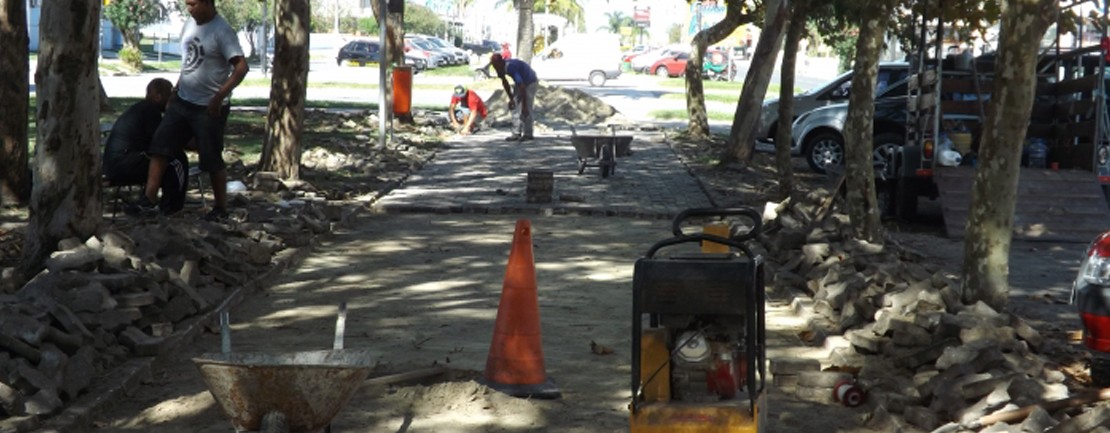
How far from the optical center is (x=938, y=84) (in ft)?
52.4

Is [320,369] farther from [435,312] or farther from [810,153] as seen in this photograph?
[810,153]

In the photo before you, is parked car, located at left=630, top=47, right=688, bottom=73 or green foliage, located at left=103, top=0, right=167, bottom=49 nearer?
green foliage, located at left=103, top=0, right=167, bottom=49

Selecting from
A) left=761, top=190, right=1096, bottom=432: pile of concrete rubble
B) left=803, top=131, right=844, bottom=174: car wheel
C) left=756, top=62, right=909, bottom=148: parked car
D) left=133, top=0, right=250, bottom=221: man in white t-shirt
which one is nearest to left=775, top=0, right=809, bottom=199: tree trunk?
left=756, top=62, right=909, bottom=148: parked car

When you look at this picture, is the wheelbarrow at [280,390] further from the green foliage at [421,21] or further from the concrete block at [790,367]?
the green foliage at [421,21]

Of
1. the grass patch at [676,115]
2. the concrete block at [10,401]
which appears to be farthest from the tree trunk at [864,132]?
the grass patch at [676,115]

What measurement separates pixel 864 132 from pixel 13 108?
7440 mm

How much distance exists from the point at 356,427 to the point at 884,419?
2.35 meters

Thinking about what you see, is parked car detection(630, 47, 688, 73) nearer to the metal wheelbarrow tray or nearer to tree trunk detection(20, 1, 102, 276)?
tree trunk detection(20, 1, 102, 276)

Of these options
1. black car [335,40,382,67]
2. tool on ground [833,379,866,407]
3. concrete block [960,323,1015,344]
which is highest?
black car [335,40,382,67]

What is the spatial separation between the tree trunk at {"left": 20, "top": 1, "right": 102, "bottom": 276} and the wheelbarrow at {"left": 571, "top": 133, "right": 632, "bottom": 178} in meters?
10.5

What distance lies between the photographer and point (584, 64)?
62.5 m

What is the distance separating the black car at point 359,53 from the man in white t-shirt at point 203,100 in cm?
5886

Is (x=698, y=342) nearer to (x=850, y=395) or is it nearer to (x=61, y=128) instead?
(x=850, y=395)

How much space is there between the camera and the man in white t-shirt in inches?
488
